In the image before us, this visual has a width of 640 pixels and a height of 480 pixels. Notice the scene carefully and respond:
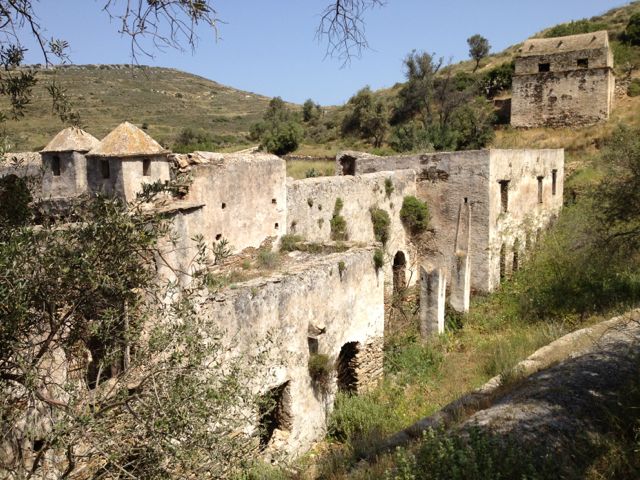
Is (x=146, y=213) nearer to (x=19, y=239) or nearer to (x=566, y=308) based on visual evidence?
(x=19, y=239)

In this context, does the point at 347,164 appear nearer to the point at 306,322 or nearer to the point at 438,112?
the point at 306,322

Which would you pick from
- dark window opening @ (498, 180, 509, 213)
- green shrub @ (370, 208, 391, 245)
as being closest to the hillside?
green shrub @ (370, 208, 391, 245)

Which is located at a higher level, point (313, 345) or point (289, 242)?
point (289, 242)

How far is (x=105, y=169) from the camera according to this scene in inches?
390

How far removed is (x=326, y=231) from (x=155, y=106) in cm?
4657

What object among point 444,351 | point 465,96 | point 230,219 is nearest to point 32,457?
point 230,219

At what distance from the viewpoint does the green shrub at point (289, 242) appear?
12.5 m

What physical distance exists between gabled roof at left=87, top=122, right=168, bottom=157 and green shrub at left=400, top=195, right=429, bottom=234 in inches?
329

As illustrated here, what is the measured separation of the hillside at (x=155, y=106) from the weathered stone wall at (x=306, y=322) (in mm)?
30411

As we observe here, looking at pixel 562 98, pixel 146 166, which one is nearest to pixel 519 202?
pixel 146 166

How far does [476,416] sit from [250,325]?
3.25 metres

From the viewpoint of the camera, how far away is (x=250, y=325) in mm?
7914

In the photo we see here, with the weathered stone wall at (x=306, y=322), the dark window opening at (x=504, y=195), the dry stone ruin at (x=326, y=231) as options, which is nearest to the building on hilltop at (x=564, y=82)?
the dry stone ruin at (x=326, y=231)

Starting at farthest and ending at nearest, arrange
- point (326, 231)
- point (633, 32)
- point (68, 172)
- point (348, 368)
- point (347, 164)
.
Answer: point (633, 32) → point (347, 164) → point (68, 172) → point (326, 231) → point (348, 368)
